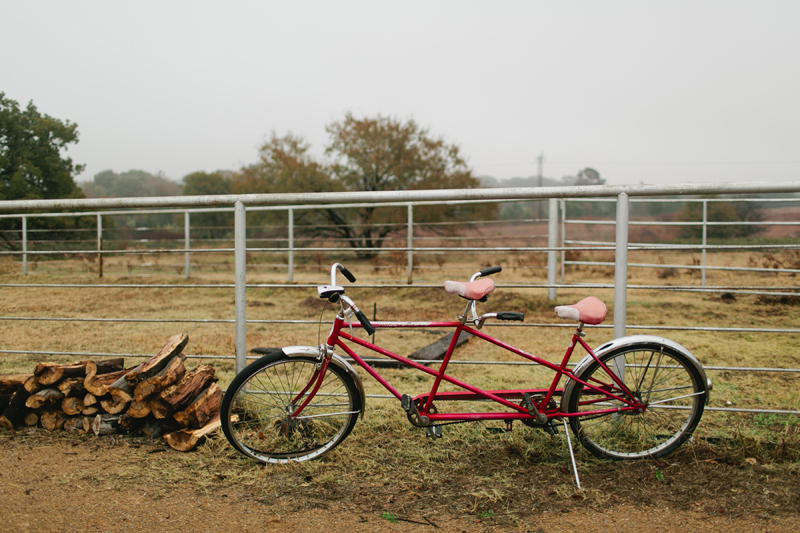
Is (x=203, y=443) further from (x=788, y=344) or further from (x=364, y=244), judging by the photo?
(x=364, y=244)

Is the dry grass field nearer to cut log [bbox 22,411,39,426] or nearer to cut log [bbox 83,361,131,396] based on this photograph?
cut log [bbox 22,411,39,426]

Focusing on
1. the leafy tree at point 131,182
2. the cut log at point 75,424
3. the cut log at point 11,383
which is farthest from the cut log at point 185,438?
the leafy tree at point 131,182

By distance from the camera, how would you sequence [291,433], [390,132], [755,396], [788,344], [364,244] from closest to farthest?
[291,433] → [755,396] → [788,344] → [364,244] → [390,132]

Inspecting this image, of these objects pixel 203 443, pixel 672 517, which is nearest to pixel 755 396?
pixel 672 517

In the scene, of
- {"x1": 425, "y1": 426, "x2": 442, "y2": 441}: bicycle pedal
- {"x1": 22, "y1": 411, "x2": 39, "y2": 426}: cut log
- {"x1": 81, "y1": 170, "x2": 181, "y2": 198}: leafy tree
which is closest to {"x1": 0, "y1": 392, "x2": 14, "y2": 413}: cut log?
{"x1": 22, "y1": 411, "x2": 39, "y2": 426}: cut log

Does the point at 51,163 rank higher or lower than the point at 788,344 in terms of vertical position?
higher

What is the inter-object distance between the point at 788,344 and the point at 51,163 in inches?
836

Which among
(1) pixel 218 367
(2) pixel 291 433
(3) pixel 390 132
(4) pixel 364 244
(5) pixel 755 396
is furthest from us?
(3) pixel 390 132

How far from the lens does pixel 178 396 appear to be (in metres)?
2.54

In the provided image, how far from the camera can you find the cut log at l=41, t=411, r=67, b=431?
272cm

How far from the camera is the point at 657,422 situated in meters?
2.50

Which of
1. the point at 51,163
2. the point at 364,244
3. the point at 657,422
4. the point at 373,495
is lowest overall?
the point at 373,495

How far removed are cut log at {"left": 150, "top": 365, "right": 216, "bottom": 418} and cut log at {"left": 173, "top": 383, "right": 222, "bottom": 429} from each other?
30 millimetres

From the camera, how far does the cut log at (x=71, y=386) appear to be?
8.83 feet
